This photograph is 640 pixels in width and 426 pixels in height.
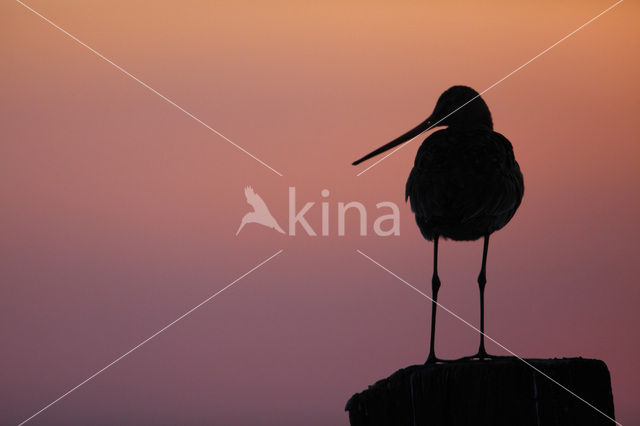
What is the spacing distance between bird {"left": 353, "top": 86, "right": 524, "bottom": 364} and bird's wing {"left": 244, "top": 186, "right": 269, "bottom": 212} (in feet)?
11.7

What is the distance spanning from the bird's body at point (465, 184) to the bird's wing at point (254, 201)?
12.2 ft

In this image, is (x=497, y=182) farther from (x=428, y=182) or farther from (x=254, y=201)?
(x=254, y=201)

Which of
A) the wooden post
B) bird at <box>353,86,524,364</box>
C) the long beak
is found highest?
the long beak

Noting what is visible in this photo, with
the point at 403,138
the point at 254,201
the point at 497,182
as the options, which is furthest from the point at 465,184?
the point at 254,201

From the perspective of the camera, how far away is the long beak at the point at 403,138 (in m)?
6.73

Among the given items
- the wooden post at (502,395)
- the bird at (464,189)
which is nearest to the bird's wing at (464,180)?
the bird at (464,189)

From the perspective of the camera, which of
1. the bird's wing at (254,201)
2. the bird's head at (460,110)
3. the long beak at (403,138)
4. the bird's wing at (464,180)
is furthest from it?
the bird's wing at (254,201)

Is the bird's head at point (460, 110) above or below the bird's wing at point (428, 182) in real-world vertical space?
above

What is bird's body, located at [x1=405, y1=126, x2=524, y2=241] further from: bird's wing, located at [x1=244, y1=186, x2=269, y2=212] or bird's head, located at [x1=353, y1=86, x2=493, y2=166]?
bird's wing, located at [x1=244, y1=186, x2=269, y2=212]

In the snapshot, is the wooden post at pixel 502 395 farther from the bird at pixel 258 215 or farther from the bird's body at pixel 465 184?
the bird at pixel 258 215

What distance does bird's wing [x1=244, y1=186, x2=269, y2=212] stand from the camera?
8.91m

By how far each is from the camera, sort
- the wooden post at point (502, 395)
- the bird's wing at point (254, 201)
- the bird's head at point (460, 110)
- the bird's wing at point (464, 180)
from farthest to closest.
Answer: the bird's wing at point (254, 201) < the bird's head at point (460, 110) < the bird's wing at point (464, 180) < the wooden post at point (502, 395)

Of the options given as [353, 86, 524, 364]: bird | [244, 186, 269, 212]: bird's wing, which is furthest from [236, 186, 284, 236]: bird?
[353, 86, 524, 364]: bird

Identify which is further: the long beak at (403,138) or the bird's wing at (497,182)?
the long beak at (403,138)
